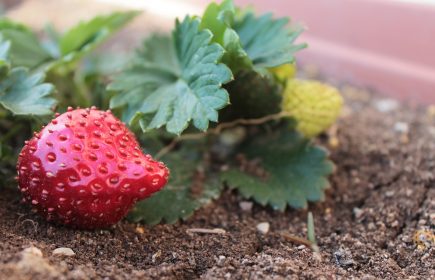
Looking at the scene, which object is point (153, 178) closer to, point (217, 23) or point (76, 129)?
point (76, 129)

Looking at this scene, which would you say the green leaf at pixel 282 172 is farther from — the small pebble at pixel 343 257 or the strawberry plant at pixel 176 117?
the small pebble at pixel 343 257

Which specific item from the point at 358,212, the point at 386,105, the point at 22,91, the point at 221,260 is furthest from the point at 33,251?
the point at 386,105

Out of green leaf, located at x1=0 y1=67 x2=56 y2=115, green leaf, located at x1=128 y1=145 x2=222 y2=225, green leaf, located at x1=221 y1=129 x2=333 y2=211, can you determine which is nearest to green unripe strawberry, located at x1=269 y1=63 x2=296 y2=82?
green leaf, located at x1=221 y1=129 x2=333 y2=211

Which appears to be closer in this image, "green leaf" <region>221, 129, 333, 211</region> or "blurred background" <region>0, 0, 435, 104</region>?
"green leaf" <region>221, 129, 333, 211</region>

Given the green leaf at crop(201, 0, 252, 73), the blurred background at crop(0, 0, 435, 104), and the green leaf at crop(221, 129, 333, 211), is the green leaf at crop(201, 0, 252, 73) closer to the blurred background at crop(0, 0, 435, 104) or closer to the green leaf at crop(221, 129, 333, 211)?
the green leaf at crop(221, 129, 333, 211)

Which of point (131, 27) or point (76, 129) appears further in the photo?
point (131, 27)

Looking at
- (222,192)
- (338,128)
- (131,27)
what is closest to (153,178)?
(222,192)

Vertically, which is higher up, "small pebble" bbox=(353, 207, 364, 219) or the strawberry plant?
the strawberry plant

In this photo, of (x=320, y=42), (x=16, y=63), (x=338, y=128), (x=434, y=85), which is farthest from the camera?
(x=320, y=42)
